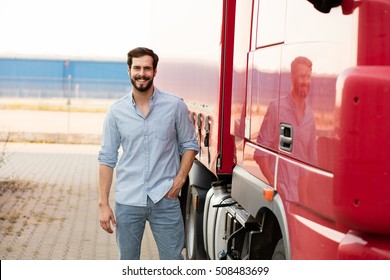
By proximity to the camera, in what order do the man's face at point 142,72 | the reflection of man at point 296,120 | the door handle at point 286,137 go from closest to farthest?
the reflection of man at point 296,120 < the door handle at point 286,137 < the man's face at point 142,72

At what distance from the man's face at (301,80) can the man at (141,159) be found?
154 centimetres

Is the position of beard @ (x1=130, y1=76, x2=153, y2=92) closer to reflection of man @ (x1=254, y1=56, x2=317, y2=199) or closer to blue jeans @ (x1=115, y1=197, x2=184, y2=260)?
blue jeans @ (x1=115, y1=197, x2=184, y2=260)

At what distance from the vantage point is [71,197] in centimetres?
1512

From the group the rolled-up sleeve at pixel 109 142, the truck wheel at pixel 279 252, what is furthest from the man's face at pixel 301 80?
the rolled-up sleeve at pixel 109 142

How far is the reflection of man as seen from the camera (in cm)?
443

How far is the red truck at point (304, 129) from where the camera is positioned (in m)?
3.68

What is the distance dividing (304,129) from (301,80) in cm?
26

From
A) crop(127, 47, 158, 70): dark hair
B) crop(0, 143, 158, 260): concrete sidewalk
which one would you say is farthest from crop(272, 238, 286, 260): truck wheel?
crop(0, 143, 158, 260): concrete sidewalk

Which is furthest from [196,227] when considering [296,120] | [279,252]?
[296,120]

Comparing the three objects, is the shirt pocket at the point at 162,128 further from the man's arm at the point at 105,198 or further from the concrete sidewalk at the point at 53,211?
the concrete sidewalk at the point at 53,211

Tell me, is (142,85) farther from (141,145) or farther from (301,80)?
(301,80)

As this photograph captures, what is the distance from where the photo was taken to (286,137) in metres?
4.88

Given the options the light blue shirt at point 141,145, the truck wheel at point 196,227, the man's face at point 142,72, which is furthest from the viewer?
the truck wheel at point 196,227

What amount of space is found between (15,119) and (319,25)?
29.6 meters
